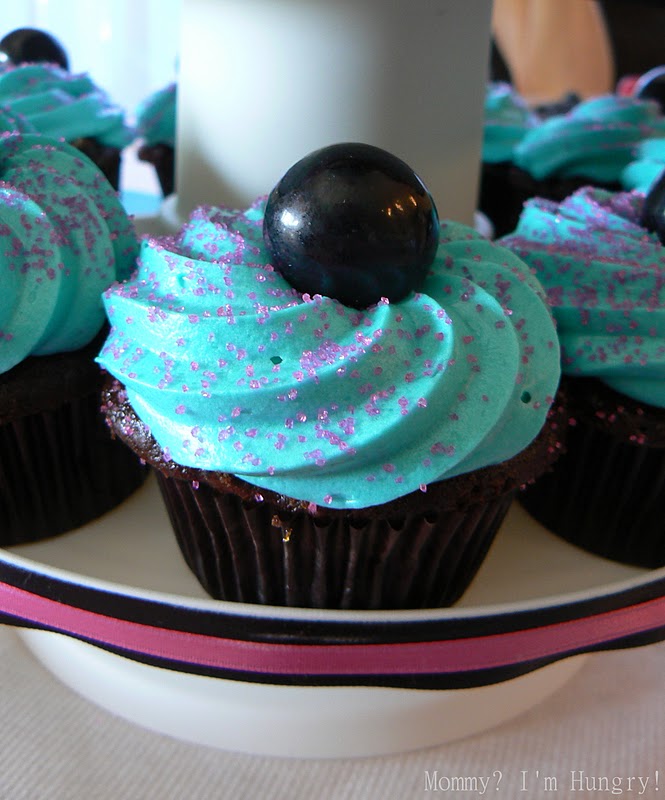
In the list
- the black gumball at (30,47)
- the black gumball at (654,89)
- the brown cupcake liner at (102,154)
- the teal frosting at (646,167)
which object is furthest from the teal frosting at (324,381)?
the black gumball at (654,89)

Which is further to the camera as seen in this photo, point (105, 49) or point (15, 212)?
point (105, 49)

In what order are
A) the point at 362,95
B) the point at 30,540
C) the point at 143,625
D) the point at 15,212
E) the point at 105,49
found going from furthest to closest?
the point at 105,49
the point at 362,95
the point at 30,540
the point at 15,212
the point at 143,625

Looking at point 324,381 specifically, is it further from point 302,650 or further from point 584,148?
point 584,148

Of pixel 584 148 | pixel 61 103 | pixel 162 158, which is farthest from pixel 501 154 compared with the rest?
pixel 61 103

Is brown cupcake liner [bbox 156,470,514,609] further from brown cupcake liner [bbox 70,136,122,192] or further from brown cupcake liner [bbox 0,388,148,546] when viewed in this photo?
brown cupcake liner [bbox 70,136,122,192]

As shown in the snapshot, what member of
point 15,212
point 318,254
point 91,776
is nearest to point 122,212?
point 15,212

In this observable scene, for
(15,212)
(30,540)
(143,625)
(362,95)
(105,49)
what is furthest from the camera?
(105,49)

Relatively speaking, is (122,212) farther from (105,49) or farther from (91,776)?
(105,49)

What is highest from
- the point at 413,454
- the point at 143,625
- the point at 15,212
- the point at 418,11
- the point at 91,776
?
the point at 418,11
